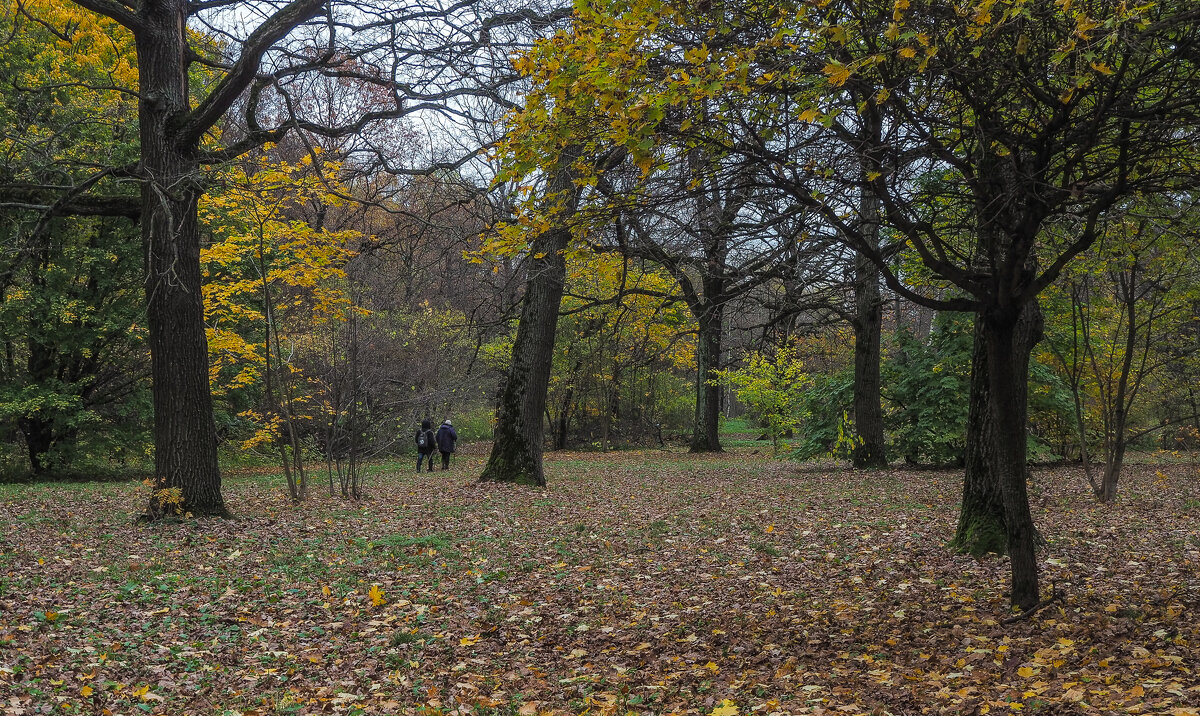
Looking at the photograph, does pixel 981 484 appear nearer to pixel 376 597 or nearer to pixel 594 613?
pixel 594 613

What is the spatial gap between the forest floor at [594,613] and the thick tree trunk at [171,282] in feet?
2.39

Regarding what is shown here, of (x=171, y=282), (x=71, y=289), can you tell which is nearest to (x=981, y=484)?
(x=171, y=282)

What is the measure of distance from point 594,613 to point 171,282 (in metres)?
6.49

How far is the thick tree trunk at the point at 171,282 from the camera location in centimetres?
894

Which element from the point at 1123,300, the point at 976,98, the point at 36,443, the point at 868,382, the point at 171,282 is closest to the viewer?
the point at 976,98

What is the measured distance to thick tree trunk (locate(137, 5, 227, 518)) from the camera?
894 cm

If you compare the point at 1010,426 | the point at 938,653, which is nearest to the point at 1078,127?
the point at 1010,426

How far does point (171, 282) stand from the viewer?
898 cm

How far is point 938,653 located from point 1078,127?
10.7 feet

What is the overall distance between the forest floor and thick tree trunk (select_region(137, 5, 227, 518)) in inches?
28.7

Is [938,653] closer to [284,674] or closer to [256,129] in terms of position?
[284,674]

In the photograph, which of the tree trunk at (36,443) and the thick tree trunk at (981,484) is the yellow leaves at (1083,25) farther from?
the tree trunk at (36,443)

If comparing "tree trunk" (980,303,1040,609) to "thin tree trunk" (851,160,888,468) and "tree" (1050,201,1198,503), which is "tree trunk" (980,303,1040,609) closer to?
"tree" (1050,201,1198,503)

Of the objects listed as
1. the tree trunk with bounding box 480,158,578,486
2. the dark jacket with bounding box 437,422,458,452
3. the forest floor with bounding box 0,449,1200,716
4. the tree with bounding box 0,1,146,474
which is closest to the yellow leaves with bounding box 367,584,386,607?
the forest floor with bounding box 0,449,1200,716
